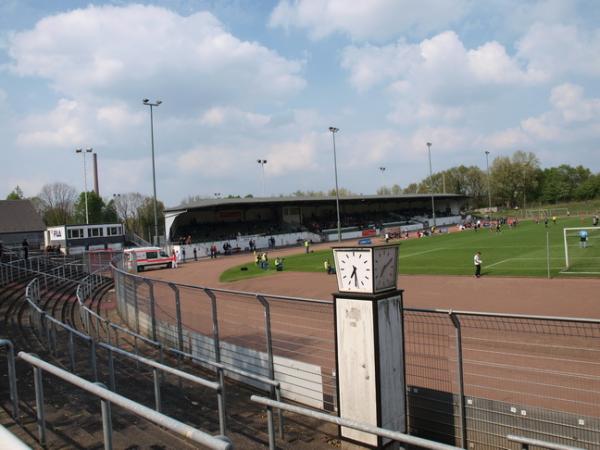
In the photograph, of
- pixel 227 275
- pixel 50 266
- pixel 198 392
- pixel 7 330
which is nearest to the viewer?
pixel 198 392

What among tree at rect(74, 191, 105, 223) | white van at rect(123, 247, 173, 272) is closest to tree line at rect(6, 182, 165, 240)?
tree at rect(74, 191, 105, 223)

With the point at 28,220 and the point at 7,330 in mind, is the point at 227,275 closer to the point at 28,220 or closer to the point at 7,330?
the point at 7,330

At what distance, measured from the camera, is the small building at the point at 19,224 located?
199ft

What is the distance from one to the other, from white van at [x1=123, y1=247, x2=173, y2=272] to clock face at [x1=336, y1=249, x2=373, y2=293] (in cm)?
3621

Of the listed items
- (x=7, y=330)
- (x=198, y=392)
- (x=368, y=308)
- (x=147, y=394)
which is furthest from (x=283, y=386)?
(x=7, y=330)

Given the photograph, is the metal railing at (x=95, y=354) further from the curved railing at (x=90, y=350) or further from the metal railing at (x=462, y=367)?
the metal railing at (x=462, y=367)

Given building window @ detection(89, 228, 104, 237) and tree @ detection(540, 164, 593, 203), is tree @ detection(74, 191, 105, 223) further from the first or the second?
tree @ detection(540, 164, 593, 203)

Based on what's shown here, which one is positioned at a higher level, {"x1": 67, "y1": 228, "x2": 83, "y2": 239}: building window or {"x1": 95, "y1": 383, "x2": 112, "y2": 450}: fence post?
{"x1": 67, "y1": 228, "x2": 83, "y2": 239}: building window

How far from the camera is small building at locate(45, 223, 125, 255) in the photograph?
54781 mm

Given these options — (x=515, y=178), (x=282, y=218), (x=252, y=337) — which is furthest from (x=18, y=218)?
(x=515, y=178)

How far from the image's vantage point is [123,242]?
61.3 meters

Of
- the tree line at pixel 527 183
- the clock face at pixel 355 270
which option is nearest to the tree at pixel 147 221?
the tree line at pixel 527 183

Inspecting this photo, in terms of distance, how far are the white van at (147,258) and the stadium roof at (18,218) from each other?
93.4ft

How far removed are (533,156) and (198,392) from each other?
144 meters
